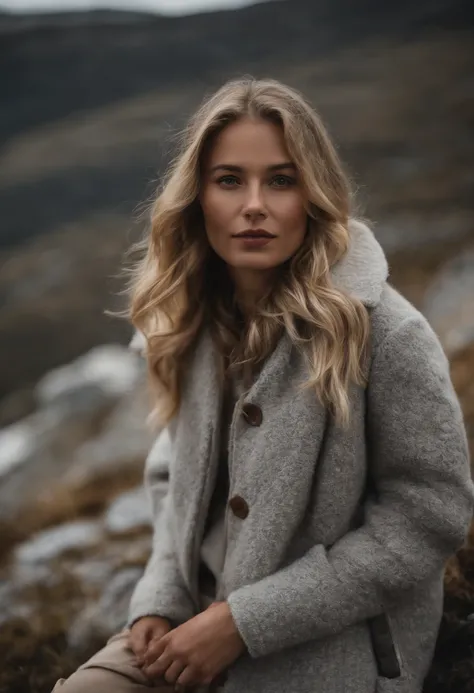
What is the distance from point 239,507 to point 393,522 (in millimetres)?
339

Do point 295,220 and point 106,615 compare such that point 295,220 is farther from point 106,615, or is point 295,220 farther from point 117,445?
point 117,445

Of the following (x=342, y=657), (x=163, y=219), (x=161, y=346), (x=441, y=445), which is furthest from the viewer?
(x=161, y=346)

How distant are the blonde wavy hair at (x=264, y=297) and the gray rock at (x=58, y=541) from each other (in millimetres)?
1487

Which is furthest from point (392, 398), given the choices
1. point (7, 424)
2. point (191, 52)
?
point (191, 52)

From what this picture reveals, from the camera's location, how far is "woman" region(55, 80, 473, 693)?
146 cm

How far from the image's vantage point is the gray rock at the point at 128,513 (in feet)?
10.4

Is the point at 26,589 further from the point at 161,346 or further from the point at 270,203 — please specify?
the point at 270,203

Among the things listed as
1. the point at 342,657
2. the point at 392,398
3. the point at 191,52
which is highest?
the point at 191,52

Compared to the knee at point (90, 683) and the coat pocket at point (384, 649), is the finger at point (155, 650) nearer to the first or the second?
the knee at point (90, 683)

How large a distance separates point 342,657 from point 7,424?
361cm

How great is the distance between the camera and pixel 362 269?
1560 mm

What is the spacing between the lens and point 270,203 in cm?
155

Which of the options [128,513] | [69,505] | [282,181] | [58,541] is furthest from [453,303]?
[282,181]

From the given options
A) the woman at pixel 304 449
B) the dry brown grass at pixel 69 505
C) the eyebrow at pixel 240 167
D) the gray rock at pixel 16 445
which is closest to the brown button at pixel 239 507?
the woman at pixel 304 449
